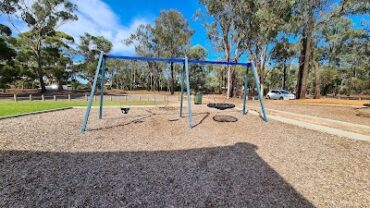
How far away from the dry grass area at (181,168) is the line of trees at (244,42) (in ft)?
31.8

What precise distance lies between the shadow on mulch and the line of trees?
11.0 metres

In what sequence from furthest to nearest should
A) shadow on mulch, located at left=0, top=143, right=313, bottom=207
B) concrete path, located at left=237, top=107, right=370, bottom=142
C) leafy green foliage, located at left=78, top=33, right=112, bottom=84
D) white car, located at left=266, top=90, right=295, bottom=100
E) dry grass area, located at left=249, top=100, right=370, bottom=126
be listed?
leafy green foliage, located at left=78, top=33, right=112, bottom=84
white car, located at left=266, top=90, right=295, bottom=100
dry grass area, located at left=249, top=100, right=370, bottom=126
concrete path, located at left=237, top=107, right=370, bottom=142
shadow on mulch, located at left=0, top=143, right=313, bottom=207

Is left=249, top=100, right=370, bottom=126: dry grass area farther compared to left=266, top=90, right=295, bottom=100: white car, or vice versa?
left=266, top=90, right=295, bottom=100: white car

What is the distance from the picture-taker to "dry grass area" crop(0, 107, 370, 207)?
3.38 meters

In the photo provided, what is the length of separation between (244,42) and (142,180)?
26.9 meters

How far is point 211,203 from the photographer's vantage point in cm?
328

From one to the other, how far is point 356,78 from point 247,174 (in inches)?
1947

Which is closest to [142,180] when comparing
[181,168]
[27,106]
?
[181,168]

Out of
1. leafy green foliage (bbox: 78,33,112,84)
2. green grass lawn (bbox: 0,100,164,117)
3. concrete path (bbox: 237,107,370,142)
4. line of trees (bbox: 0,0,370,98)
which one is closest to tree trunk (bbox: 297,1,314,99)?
line of trees (bbox: 0,0,370,98)

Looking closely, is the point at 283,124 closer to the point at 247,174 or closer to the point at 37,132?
the point at 247,174

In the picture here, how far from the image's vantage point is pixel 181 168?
4.54 m

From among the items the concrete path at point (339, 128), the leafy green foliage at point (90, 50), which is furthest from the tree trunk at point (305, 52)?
the leafy green foliage at point (90, 50)

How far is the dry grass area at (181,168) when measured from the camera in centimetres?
338

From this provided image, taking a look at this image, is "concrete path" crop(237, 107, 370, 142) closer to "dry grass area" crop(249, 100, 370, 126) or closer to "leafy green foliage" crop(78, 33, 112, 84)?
"dry grass area" crop(249, 100, 370, 126)
